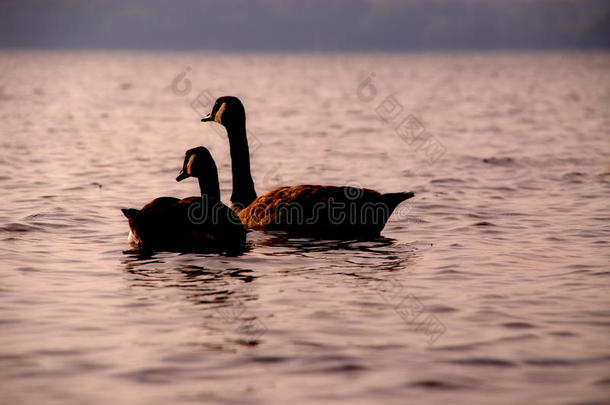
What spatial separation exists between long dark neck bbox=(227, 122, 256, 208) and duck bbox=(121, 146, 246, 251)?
2.59m

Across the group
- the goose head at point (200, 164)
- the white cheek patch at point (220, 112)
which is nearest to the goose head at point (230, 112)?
the white cheek patch at point (220, 112)

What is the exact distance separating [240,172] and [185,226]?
3435mm

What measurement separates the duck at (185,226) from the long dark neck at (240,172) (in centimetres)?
259

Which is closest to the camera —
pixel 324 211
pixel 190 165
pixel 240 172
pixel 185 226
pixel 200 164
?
pixel 185 226

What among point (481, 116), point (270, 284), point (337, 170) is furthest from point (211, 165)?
point (481, 116)

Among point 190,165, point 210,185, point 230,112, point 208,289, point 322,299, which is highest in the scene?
point 230,112

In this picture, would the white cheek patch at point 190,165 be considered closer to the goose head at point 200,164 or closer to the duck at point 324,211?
the goose head at point 200,164

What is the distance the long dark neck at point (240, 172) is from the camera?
15016 millimetres

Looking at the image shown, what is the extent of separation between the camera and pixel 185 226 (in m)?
11.8

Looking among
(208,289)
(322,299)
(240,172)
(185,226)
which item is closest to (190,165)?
(240,172)

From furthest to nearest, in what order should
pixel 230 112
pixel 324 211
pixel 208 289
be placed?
1. pixel 230 112
2. pixel 324 211
3. pixel 208 289

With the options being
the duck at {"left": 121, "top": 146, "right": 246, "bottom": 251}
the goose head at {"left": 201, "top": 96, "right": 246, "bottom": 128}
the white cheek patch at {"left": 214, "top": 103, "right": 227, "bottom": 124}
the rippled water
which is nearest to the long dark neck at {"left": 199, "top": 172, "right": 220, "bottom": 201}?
the rippled water

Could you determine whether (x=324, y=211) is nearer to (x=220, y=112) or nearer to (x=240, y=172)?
(x=240, y=172)

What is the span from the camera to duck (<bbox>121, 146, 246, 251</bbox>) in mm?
11805
